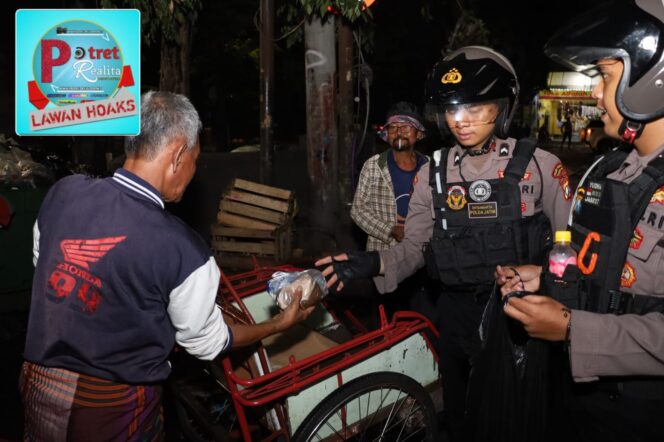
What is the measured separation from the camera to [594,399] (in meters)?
1.93

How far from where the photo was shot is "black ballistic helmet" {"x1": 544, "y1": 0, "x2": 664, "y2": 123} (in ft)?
5.64

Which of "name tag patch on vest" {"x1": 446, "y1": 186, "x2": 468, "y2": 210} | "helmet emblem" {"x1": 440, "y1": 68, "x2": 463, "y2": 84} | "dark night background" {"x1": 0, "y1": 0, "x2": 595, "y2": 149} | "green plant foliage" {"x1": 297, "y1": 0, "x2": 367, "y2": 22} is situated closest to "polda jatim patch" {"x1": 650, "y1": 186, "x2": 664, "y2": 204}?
"name tag patch on vest" {"x1": 446, "y1": 186, "x2": 468, "y2": 210}

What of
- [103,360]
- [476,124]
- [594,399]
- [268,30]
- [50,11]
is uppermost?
[268,30]

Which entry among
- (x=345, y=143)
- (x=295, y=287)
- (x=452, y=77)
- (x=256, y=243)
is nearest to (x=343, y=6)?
(x=345, y=143)

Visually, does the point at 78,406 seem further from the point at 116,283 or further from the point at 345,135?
the point at 345,135

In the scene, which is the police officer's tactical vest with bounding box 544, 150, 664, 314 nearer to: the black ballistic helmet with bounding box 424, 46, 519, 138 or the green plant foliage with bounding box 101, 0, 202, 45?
the black ballistic helmet with bounding box 424, 46, 519, 138

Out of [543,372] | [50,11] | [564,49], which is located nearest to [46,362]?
[543,372]

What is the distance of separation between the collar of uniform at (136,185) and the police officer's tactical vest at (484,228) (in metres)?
1.54

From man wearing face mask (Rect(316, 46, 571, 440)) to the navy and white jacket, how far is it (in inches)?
42.7

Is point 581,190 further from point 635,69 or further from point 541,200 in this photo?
point 541,200

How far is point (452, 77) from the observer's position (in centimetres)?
281

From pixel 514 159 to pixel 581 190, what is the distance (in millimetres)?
737

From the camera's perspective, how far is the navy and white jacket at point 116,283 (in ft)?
6.22
